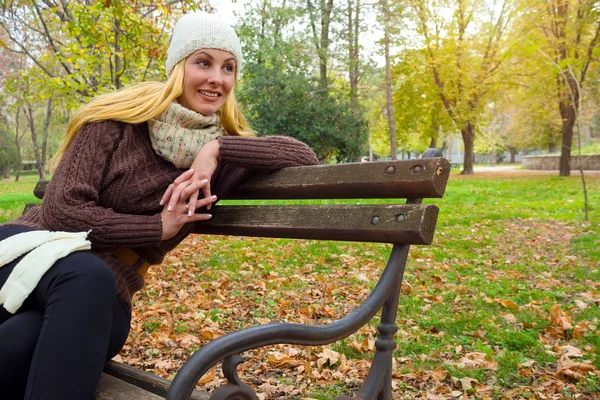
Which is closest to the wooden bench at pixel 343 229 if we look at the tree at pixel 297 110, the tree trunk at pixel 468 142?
the tree at pixel 297 110


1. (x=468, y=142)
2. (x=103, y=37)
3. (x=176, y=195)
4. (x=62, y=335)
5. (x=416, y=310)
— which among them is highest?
(x=103, y=37)

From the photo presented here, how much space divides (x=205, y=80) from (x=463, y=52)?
75.8 ft

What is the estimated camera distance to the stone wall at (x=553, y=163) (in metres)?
26.2

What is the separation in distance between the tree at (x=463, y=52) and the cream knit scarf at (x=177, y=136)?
22089 mm

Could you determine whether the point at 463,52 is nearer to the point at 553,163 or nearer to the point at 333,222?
the point at 553,163

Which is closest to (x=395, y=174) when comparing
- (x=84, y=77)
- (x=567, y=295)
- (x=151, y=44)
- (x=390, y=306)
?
(x=390, y=306)

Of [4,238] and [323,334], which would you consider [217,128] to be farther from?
[323,334]

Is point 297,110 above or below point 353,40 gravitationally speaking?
below

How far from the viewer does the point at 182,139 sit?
2061 millimetres

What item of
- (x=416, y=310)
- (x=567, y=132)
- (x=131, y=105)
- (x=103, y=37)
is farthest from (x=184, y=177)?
(x=567, y=132)

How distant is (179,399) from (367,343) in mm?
2673

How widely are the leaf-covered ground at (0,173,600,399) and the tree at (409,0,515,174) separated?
53.0 ft

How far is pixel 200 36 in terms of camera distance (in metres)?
2.10

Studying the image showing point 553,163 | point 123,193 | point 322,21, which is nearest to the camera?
point 123,193
